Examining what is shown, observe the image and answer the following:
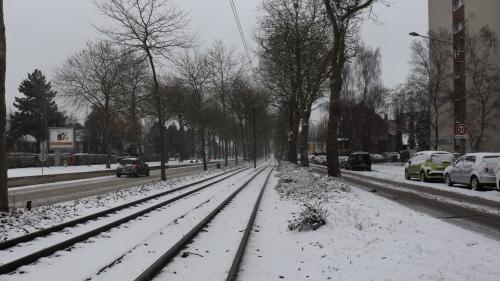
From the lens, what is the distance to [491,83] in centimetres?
4056

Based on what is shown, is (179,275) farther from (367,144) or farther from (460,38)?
(367,144)

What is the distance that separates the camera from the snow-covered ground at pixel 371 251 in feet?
22.2

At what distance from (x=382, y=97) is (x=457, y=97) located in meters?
21.4

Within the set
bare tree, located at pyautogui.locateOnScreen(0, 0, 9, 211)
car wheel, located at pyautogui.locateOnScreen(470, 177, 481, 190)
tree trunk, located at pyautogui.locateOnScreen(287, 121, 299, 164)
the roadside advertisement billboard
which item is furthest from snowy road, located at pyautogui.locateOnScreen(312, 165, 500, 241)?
the roadside advertisement billboard

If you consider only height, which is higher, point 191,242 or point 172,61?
point 172,61

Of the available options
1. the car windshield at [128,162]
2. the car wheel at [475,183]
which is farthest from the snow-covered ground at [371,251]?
the car windshield at [128,162]

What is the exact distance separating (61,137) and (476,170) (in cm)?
4321

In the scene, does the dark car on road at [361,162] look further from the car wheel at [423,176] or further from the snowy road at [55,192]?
the snowy road at [55,192]

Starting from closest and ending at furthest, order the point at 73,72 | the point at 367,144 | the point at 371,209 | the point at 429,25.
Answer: the point at 371,209, the point at 73,72, the point at 429,25, the point at 367,144

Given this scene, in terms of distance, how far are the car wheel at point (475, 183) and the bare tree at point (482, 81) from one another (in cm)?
1986

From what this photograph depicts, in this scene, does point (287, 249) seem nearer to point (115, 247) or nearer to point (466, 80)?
point (115, 247)

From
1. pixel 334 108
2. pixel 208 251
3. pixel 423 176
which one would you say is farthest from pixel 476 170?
pixel 208 251

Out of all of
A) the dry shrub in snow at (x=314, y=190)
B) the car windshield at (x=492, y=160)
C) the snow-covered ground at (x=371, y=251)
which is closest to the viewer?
the snow-covered ground at (x=371, y=251)

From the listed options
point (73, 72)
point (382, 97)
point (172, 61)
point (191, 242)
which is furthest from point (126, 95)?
point (191, 242)
